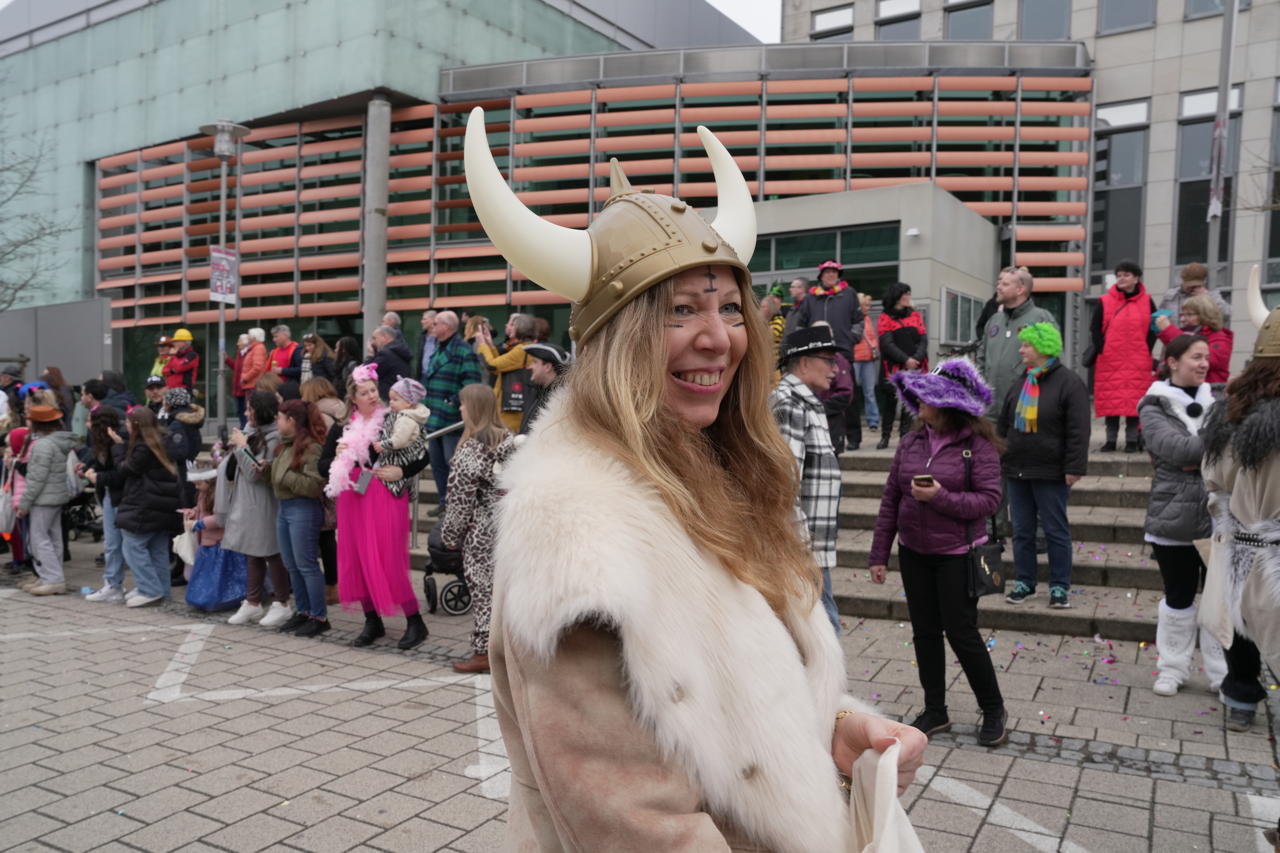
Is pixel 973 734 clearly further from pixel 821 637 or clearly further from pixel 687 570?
pixel 687 570

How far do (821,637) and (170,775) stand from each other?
4041 millimetres

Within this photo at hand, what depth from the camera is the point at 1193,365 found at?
541cm

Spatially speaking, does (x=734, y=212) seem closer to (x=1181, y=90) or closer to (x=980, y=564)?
(x=980, y=564)

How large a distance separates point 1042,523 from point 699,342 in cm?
598

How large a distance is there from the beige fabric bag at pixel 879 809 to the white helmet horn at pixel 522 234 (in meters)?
0.95

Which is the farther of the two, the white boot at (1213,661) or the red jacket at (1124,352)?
the red jacket at (1124,352)

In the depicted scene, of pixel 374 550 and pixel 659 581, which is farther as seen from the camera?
pixel 374 550

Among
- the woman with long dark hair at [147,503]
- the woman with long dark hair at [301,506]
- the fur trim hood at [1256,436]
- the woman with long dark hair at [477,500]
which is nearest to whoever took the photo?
the fur trim hood at [1256,436]

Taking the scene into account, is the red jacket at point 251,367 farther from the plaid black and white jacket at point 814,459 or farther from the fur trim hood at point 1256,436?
the fur trim hood at point 1256,436

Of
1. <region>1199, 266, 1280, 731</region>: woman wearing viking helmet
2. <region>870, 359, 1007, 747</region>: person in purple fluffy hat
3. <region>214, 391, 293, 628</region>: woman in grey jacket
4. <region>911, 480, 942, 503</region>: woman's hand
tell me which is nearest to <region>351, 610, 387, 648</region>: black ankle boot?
<region>214, 391, 293, 628</region>: woman in grey jacket

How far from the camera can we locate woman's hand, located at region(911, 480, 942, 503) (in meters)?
4.57

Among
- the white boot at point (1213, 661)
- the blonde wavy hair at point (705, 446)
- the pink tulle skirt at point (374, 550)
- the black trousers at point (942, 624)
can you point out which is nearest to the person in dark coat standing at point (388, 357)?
the pink tulle skirt at point (374, 550)

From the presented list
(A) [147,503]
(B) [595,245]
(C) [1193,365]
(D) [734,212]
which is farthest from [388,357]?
(B) [595,245]

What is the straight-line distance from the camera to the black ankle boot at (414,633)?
6844mm
